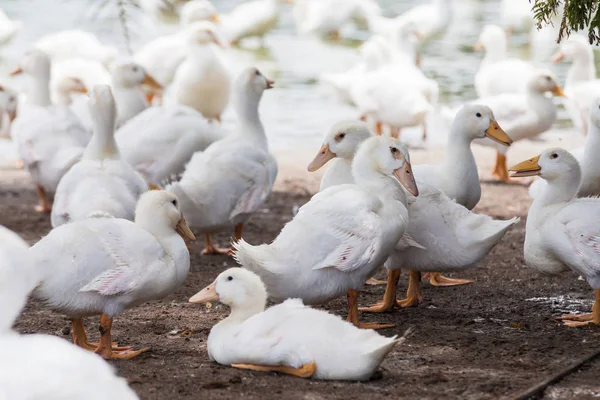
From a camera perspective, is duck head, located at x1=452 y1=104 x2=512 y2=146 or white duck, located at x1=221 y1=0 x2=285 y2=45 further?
white duck, located at x1=221 y1=0 x2=285 y2=45

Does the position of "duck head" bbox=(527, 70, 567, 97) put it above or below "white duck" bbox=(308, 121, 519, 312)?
above

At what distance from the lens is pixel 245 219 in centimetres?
755

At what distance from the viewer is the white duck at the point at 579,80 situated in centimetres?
1013

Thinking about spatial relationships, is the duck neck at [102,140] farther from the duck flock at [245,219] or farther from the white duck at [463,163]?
the white duck at [463,163]

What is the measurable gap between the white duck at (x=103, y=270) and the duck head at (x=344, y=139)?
136 centimetres

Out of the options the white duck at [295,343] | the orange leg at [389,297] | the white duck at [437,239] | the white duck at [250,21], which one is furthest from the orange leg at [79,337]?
the white duck at [250,21]

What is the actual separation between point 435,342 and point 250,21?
47.0 feet

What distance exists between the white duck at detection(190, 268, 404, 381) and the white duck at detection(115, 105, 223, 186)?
3487 mm

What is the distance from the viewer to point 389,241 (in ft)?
18.0

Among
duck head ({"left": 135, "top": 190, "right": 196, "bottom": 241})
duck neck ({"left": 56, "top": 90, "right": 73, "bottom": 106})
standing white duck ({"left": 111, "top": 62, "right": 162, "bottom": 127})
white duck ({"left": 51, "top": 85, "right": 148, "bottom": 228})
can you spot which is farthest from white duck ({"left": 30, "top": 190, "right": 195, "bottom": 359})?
duck neck ({"left": 56, "top": 90, "right": 73, "bottom": 106})

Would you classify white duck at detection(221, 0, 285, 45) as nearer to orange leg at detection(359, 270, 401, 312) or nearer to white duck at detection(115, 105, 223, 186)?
white duck at detection(115, 105, 223, 186)

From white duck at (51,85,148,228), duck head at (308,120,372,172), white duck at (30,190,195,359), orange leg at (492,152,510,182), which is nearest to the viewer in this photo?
white duck at (30,190,195,359)

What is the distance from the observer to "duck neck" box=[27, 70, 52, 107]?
930 centimetres

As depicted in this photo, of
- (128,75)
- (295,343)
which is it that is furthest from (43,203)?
(295,343)
